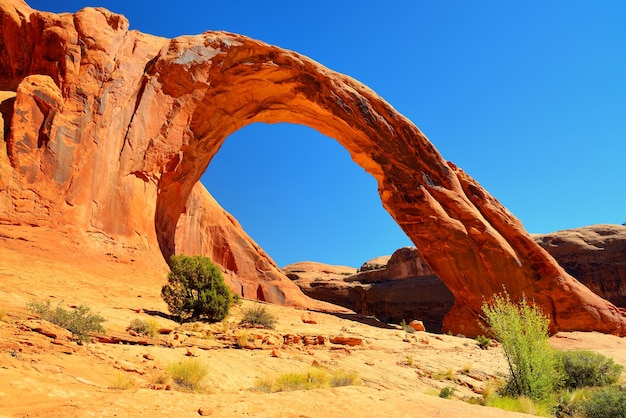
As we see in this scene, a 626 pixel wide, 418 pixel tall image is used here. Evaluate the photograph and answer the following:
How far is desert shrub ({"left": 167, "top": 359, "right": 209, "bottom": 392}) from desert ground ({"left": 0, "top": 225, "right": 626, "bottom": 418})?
164 mm

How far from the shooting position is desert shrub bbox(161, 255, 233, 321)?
11734 millimetres

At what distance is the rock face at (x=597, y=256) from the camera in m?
32.9

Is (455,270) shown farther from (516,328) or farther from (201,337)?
(201,337)

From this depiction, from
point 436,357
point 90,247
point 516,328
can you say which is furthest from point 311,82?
point 516,328

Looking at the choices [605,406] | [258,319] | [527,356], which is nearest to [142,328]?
[258,319]

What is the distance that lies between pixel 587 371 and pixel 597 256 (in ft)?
92.7

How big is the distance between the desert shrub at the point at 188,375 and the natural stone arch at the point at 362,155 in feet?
44.0

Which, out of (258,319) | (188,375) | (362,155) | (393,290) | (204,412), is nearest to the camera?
(204,412)

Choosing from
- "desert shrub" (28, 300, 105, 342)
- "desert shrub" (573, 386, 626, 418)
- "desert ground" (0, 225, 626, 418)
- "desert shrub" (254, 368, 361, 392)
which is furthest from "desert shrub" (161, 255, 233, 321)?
"desert shrub" (573, 386, 626, 418)

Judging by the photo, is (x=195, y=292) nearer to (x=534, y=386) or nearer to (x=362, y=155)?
(x=534, y=386)

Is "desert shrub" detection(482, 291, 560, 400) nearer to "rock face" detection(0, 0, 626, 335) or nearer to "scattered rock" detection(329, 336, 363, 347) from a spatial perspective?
"scattered rock" detection(329, 336, 363, 347)

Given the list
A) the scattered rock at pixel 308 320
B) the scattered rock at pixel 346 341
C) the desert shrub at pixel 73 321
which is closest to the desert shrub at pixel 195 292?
the scattered rock at pixel 346 341

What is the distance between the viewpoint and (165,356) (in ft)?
22.5

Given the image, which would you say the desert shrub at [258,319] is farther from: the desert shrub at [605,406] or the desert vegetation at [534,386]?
the desert shrub at [605,406]
